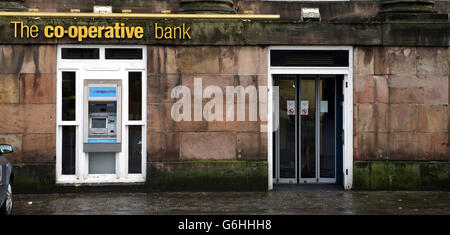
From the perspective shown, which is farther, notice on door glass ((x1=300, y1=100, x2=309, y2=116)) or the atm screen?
notice on door glass ((x1=300, y1=100, x2=309, y2=116))

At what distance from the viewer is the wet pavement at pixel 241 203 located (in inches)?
460

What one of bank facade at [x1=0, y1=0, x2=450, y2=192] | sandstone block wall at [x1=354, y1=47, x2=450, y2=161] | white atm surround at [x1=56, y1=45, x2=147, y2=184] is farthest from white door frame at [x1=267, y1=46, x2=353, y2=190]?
white atm surround at [x1=56, y1=45, x2=147, y2=184]

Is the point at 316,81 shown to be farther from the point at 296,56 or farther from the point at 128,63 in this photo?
the point at 128,63

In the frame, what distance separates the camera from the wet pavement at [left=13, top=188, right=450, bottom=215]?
11.7 m

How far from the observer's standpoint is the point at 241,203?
12492 millimetres

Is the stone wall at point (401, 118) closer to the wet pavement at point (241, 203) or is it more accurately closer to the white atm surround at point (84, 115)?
the wet pavement at point (241, 203)

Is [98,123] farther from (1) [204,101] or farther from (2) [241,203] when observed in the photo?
(2) [241,203]

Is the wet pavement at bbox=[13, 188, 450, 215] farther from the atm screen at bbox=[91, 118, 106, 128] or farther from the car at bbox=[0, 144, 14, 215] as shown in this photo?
the atm screen at bbox=[91, 118, 106, 128]

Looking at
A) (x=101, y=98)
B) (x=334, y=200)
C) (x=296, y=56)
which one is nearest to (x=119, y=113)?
(x=101, y=98)

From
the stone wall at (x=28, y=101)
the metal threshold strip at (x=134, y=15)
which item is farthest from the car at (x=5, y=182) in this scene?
the metal threshold strip at (x=134, y=15)

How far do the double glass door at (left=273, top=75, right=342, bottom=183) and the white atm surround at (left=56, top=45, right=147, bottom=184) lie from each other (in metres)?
3.11

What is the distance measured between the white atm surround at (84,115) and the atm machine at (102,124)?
9 cm

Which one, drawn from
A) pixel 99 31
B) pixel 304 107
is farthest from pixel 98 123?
pixel 304 107

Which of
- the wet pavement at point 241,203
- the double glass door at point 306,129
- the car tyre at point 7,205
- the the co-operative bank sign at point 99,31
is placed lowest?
the wet pavement at point 241,203
